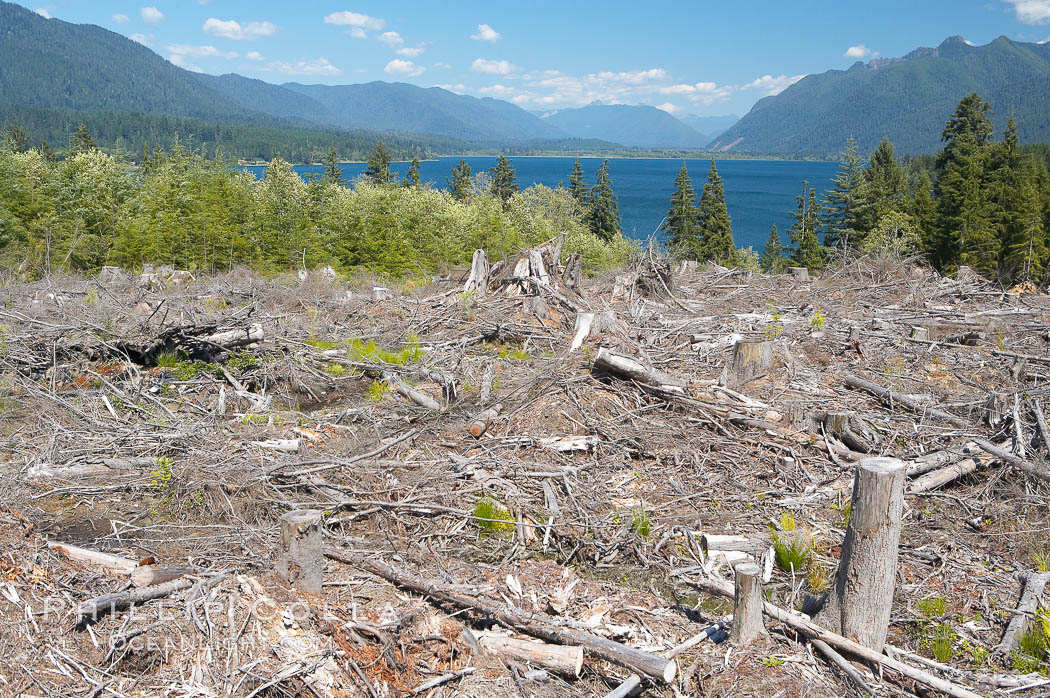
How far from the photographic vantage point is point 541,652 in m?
3.98

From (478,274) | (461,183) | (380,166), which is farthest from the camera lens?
(461,183)

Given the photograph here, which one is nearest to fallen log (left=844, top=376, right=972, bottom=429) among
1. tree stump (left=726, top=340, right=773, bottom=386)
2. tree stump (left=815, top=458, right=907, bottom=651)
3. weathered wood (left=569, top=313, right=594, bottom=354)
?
tree stump (left=726, top=340, right=773, bottom=386)

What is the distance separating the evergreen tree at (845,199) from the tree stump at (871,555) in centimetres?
4525

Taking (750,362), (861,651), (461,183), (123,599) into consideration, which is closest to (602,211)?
(461,183)

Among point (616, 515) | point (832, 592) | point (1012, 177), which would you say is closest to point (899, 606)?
point (832, 592)

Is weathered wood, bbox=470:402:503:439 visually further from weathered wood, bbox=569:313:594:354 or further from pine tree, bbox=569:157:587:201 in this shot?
pine tree, bbox=569:157:587:201

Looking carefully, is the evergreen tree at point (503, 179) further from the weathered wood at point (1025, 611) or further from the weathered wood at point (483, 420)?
the weathered wood at point (1025, 611)

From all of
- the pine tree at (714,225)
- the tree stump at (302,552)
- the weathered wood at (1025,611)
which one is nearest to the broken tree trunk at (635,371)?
the weathered wood at (1025,611)

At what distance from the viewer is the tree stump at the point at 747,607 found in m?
3.85

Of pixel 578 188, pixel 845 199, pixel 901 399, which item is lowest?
pixel 901 399

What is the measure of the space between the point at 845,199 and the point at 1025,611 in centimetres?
4790

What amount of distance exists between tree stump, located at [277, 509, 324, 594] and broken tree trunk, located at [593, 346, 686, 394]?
452 cm

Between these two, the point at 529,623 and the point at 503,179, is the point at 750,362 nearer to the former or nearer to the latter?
the point at 529,623

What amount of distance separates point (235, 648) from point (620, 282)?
12.3m
